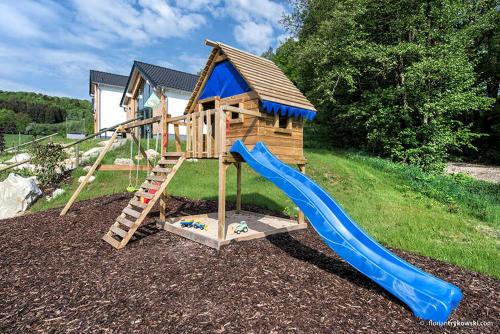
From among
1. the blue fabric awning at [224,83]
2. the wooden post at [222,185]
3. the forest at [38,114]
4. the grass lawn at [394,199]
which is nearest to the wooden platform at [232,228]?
the wooden post at [222,185]

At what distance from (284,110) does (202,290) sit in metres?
4.47

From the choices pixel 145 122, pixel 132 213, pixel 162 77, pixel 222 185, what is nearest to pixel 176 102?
pixel 162 77

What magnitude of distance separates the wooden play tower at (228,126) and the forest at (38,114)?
152ft

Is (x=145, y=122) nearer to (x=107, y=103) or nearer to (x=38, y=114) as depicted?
(x=107, y=103)

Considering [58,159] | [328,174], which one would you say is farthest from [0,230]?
[328,174]

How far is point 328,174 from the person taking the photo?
1421cm

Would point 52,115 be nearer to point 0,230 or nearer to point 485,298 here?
point 0,230

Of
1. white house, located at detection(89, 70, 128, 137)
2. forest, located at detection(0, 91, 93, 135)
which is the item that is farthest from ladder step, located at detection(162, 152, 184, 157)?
forest, located at detection(0, 91, 93, 135)

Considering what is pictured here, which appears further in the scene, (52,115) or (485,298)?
(52,115)

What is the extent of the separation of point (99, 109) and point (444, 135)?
27796 millimetres

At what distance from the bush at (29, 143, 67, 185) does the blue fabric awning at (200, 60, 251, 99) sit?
28.3 ft

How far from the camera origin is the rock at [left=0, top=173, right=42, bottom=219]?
10555 mm

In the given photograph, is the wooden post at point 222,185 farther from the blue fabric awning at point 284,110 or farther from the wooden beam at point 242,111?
the blue fabric awning at point 284,110

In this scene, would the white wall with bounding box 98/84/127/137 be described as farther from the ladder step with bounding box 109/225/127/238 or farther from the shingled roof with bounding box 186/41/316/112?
the ladder step with bounding box 109/225/127/238
